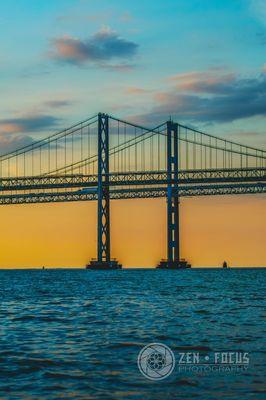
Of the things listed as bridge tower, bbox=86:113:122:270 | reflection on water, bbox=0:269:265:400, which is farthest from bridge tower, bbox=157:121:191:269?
reflection on water, bbox=0:269:265:400

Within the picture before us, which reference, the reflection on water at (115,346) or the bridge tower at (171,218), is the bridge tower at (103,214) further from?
the reflection on water at (115,346)

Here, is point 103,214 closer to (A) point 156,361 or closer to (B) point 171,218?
(B) point 171,218

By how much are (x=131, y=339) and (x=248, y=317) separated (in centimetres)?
633

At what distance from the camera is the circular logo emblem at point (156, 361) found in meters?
11.9

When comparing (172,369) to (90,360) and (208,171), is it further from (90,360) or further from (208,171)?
(208,171)

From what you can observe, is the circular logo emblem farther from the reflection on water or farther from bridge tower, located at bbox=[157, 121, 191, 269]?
bridge tower, located at bbox=[157, 121, 191, 269]

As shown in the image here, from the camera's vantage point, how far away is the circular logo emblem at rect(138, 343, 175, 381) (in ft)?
38.9

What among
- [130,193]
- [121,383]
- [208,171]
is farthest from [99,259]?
[121,383]

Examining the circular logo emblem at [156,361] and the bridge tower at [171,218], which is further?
the bridge tower at [171,218]

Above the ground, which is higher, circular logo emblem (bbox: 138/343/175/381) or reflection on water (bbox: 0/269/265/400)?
circular logo emblem (bbox: 138/343/175/381)

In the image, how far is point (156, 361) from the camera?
43.2 feet

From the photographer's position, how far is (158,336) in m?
16.8

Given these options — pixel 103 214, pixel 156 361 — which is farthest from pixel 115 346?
pixel 103 214

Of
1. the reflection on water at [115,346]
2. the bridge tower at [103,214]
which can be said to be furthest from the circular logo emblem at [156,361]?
the bridge tower at [103,214]
